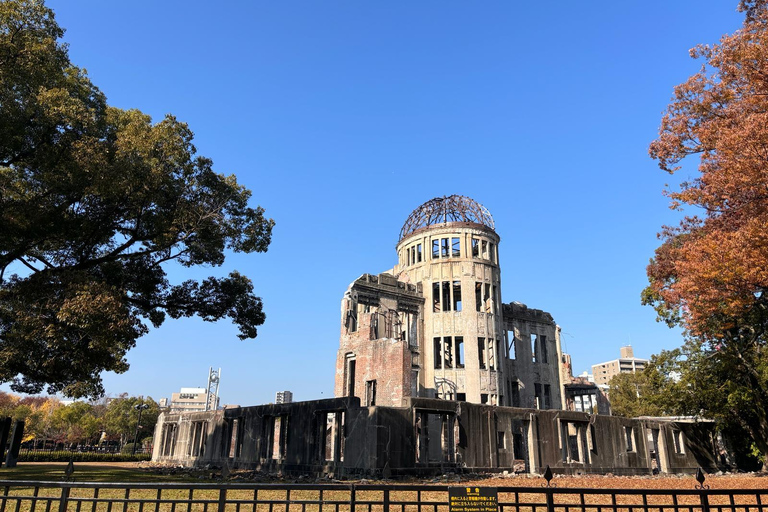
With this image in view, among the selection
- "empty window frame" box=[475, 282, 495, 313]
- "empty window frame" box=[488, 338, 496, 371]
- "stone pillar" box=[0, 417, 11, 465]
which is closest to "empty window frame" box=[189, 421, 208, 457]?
"stone pillar" box=[0, 417, 11, 465]

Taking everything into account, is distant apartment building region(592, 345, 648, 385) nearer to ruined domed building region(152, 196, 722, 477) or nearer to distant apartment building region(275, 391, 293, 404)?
distant apartment building region(275, 391, 293, 404)

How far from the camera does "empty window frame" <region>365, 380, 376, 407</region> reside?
29047 mm

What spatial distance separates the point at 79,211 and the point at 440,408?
15.2 meters

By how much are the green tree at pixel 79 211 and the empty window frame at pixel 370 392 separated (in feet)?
40.4

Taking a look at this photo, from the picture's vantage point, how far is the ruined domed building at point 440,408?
21.3 m

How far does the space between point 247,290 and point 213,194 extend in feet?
14.7

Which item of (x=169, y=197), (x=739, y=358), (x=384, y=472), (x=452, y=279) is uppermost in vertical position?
(x=452, y=279)

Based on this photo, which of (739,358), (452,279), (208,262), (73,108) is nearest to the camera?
(73,108)

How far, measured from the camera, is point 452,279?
1540 inches

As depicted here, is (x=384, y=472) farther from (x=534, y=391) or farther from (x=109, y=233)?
(x=534, y=391)

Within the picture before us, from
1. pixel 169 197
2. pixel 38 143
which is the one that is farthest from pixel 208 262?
pixel 38 143

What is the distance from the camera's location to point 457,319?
38438mm

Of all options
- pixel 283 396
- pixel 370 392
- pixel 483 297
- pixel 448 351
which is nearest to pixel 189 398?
pixel 283 396

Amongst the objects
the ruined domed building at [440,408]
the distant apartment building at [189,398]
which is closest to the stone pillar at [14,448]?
the ruined domed building at [440,408]
